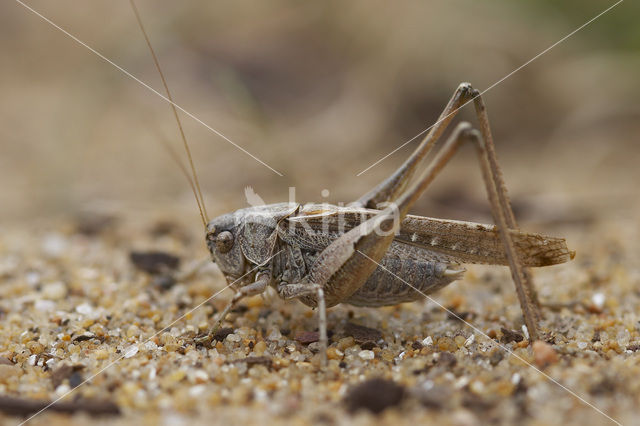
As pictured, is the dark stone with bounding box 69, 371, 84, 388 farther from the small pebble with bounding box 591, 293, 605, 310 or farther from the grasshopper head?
the small pebble with bounding box 591, 293, 605, 310

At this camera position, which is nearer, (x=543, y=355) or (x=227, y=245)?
(x=543, y=355)

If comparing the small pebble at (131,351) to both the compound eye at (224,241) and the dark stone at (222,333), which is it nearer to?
the dark stone at (222,333)

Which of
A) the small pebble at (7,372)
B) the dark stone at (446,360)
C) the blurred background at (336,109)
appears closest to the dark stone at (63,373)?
the small pebble at (7,372)

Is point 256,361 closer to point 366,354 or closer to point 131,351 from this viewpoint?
point 366,354

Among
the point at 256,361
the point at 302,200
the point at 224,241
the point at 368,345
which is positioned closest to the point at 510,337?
the point at 368,345

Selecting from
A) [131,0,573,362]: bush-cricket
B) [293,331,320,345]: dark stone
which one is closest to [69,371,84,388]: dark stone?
[131,0,573,362]: bush-cricket
